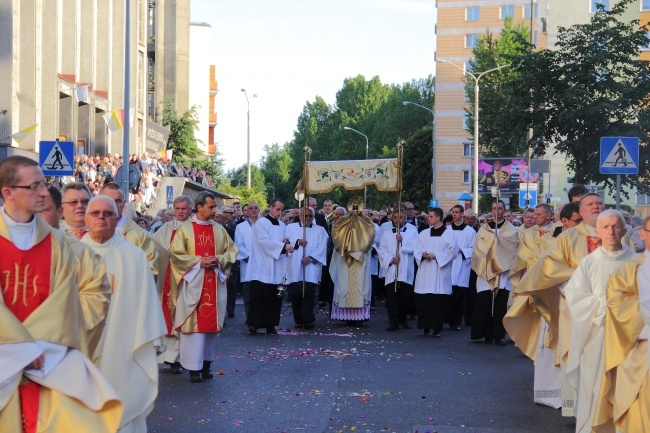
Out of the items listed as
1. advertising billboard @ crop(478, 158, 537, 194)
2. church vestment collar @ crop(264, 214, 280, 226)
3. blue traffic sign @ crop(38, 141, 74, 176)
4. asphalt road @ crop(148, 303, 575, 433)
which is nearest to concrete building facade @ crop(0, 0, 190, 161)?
blue traffic sign @ crop(38, 141, 74, 176)

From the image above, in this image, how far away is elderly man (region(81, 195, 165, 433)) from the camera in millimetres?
7441

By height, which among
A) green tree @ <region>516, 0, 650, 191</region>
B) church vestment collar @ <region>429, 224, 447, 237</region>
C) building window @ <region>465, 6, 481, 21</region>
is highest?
building window @ <region>465, 6, 481, 21</region>

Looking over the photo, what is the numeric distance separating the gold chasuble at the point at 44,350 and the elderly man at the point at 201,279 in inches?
252

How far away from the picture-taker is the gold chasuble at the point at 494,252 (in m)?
17.0

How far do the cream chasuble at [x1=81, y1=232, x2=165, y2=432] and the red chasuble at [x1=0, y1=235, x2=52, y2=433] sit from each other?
159cm

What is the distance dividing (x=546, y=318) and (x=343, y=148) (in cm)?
9614

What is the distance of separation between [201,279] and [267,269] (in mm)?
5264

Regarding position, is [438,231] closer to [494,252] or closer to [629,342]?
[494,252]

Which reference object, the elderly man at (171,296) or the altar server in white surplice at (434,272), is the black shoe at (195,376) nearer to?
the elderly man at (171,296)

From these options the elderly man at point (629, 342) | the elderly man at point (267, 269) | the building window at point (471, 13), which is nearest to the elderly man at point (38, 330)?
the elderly man at point (629, 342)

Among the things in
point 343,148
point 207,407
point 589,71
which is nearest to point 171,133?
point 589,71

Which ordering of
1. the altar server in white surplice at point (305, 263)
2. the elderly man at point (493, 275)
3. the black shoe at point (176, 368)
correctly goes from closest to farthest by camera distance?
the black shoe at point (176, 368) < the elderly man at point (493, 275) < the altar server in white surplice at point (305, 263)

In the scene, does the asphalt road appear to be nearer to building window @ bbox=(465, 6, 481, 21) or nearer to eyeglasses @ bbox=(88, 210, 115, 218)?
eyeglasses @ bbox=(88, 210, 115, 218)

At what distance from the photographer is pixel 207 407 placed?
34.0ft
